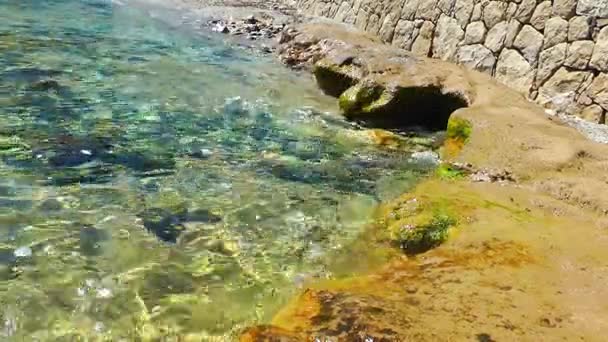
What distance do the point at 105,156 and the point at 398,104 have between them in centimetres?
472

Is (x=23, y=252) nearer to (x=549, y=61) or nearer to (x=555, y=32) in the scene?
(x=549, y=61)

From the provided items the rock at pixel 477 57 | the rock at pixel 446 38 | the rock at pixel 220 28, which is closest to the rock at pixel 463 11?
the rock at pixel 446 38

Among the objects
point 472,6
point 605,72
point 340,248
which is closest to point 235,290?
point 340,248

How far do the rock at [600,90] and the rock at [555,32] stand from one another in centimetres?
95

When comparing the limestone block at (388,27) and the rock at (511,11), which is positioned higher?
the rock at (511,11)

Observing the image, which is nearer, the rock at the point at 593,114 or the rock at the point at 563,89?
the rock at the point at 593,114

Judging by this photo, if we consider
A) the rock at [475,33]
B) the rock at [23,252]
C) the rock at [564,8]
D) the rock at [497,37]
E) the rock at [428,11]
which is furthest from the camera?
the rock at [428,11]

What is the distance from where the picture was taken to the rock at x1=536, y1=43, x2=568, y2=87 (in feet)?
30.9

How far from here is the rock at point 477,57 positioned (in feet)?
35.4

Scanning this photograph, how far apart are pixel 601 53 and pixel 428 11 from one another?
4508 mm

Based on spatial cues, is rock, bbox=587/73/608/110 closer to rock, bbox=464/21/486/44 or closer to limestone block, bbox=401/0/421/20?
rock, bbox=464/21/486/44

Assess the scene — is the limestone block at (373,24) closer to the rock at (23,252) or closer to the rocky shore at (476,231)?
the rocky shore at (476,231)

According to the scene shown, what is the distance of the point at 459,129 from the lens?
817 centimetres

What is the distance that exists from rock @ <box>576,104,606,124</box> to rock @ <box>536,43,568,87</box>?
91 centimetres
